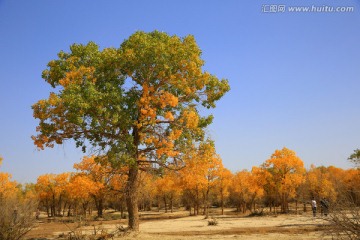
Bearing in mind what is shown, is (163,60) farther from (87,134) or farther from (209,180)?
(209,180)

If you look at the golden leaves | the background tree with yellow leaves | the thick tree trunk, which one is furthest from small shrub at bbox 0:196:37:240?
the background tree with yellow leaves

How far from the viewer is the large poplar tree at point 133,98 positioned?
17.5 meters

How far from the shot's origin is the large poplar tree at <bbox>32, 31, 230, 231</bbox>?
17469mm

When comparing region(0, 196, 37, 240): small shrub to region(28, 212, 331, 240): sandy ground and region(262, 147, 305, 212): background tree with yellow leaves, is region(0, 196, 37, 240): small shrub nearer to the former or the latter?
region(28, 212, 331, 240): sandy ground

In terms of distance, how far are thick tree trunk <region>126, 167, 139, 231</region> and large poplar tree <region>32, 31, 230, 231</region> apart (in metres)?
0.06

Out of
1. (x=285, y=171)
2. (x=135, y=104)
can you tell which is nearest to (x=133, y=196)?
(x=135, y=104)

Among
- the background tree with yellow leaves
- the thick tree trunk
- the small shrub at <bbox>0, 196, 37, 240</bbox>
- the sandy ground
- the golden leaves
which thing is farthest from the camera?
the background tree with yellow leaves

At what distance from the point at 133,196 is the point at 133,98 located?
603 centimetres

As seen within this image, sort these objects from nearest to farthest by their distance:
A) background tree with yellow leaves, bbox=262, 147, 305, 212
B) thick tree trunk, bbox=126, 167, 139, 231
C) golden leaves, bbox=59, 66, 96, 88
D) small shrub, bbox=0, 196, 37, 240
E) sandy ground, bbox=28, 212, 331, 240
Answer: small shrub, bbox=0, 196, 37, 240 → golden leaves, bbox=59, 66, 96, 88 → sandy ground, bbox=28, 212, 331, 240 → thick tree trunk, bbox=126, 167, 139, 231 → background tree with yellow leaves, bbox=262, 147, 305, 212

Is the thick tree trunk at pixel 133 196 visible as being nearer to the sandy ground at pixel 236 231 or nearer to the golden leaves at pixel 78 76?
the sandy ground at pixel 236 231

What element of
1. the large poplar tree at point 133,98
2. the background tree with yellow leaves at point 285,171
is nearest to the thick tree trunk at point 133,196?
the large poplar tree at point 133,98

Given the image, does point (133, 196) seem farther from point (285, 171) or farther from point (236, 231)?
point (285, 171)

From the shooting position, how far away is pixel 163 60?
58.6 feet

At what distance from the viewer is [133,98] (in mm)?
18953
